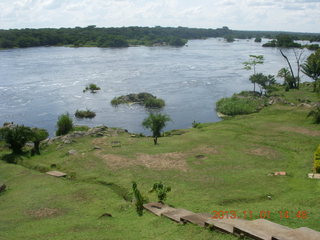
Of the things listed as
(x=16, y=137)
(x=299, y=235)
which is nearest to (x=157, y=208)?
(x=299, y=235)

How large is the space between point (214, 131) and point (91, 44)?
A: 145 m

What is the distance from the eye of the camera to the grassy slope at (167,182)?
17.0 metres

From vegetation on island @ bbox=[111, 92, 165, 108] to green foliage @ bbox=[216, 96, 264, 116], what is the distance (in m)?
11.3

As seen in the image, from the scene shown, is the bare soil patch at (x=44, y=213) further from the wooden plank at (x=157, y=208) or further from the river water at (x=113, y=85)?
the river water at (x=113, y=85)

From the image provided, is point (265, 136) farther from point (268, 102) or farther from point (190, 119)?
point (268, 102)

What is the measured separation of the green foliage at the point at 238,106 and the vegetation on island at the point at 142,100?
11.3 m

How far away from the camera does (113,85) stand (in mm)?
85875

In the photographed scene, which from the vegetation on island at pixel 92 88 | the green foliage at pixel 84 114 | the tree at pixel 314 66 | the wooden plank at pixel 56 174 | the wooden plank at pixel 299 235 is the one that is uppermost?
the tree at pixel 314 66

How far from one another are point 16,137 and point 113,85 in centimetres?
5007

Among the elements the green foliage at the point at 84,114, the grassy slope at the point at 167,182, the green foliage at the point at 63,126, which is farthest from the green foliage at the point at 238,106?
the green foliage at the point at 63,126

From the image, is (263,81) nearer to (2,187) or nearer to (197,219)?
(2,187)

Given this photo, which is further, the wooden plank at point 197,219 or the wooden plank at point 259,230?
the wooden plank at point 197,219

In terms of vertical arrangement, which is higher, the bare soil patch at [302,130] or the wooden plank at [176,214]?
the wooden plank at [176,214]

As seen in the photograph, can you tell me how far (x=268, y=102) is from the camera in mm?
64625
